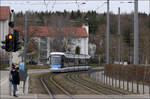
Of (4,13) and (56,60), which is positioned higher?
(4,13)

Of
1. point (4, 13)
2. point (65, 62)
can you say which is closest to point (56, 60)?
point (65, 62)

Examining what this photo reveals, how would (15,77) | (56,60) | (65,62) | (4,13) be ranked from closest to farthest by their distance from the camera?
(15,77) < (56,60) < (65,62) < (4,13)

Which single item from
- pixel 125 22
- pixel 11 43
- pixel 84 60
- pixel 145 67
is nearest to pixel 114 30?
pixel 125 22

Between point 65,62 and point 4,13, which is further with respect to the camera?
point 4,13

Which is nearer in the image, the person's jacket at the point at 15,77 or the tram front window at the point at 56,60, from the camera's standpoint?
the person's jacket at the point at 15,77

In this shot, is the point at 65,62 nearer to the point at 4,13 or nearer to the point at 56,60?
the point at 56,60

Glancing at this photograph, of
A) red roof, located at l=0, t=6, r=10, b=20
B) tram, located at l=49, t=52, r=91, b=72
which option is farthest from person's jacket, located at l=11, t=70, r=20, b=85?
red roof, located at l=0, t=6, r=10, b=20

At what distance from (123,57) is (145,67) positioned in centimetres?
6084

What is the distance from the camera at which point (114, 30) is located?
9794cm

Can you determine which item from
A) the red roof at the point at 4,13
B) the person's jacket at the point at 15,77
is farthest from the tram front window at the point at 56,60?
the red roof at the point at 4,13

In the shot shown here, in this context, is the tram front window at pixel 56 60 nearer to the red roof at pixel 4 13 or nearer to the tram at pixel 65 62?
the tram at pixel 65 62

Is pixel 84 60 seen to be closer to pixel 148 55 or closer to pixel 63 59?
pixel 63 59

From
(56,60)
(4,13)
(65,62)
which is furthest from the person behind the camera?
(4,13)

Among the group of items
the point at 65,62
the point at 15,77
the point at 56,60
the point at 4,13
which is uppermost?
the point at 4,13
